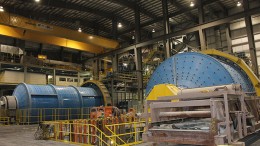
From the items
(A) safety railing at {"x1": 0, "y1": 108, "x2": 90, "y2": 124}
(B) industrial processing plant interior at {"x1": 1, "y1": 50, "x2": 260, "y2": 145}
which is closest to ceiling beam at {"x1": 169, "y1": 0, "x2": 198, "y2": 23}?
(B) industrial processing plant interior at {"x1": 1, "y1": 50, "x2": 260, "y2": 145}

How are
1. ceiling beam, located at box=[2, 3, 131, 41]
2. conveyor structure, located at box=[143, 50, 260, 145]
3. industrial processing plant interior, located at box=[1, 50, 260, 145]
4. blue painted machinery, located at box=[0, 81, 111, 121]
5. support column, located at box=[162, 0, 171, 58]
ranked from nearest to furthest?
conveyor structure, located at box=[143, 50, 260, 145] → industrial processing plant interior, located at box=[1, 50, 260, 145] → blue painted machinery, located at box=[0, 81, 111, 121] → support column, located at box=[162, 0, 171, 58] → ceiling beam, located at box=[2, 3, 131, 41]

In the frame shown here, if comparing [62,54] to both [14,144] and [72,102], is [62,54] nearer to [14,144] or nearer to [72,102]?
[72,102]

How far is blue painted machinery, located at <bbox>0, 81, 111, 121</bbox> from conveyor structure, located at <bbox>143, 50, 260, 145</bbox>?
10.7 metres

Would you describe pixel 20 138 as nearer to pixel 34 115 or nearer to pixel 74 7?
pixel 34 115

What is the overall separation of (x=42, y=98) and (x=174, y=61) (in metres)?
12.1

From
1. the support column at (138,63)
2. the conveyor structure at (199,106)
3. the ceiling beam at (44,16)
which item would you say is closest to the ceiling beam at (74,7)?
the ceiling beam at (44,16)

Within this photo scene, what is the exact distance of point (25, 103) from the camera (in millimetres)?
16875

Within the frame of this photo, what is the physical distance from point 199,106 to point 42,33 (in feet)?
52.1

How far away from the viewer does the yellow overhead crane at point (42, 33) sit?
16.6 meters

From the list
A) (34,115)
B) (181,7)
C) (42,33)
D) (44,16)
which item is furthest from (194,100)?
(44,16)

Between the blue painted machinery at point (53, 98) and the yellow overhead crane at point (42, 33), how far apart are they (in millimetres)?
3997

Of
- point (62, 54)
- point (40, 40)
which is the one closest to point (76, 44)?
point (40, 40)

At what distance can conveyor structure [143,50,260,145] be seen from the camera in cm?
444

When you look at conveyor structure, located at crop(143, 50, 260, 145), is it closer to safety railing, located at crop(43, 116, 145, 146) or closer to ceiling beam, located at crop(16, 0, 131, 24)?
safety railing, located at crop(43, 116, 145, 146)
